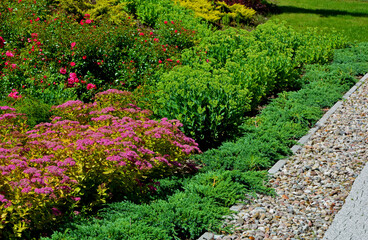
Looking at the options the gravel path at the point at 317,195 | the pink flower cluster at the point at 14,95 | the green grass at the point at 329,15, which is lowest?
the gravel path at the point at 317,195

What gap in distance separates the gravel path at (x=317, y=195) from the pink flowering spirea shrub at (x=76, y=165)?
1.10m

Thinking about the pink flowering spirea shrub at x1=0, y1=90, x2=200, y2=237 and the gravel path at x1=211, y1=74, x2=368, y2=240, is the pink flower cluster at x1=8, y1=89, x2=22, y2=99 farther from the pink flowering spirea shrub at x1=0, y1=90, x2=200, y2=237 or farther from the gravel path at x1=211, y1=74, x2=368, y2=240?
the gravel path at x1=211, y1=74, x2=368, y2=240

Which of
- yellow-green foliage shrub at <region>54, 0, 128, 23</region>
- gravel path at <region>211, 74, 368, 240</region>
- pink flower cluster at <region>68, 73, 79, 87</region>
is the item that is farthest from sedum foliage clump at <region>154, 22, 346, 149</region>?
yellow-green foliage shrub at <region>54, 0, 128, 23</region>

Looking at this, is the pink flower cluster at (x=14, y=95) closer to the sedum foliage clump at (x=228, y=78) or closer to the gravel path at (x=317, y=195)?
the sedum foliage clump at (x=228, y=78)

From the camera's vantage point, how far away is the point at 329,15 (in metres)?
17.1

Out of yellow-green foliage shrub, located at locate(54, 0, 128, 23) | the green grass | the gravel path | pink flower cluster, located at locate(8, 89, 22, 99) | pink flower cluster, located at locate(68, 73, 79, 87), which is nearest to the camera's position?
the gravel path

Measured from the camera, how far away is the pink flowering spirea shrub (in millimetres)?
3357

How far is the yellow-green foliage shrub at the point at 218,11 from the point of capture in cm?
1201

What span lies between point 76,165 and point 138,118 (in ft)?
5.60

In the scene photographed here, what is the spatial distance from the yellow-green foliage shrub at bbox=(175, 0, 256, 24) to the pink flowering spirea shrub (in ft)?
25.4

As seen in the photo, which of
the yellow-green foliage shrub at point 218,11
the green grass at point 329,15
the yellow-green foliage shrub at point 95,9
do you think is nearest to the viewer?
the yellow-green foliage shrub at point 95,9

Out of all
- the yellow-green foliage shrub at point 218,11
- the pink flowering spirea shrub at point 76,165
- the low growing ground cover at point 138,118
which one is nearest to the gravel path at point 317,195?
the low growing ground cover at point 138,118

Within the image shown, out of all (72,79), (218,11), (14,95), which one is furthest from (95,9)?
(14,95)

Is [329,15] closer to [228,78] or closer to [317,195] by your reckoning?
[228,78]
